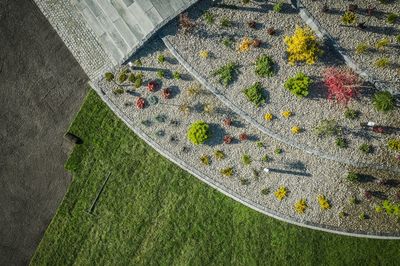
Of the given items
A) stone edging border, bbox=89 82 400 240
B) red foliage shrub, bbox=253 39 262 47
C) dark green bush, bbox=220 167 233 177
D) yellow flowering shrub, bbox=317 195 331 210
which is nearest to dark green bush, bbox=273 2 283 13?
red foliage shrub, bbox=253 39 262 47

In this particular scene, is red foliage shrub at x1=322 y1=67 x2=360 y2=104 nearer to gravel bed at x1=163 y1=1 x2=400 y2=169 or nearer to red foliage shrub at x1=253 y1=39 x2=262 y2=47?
gravel bed at x1=163 y1=1 x2=400 y2=169

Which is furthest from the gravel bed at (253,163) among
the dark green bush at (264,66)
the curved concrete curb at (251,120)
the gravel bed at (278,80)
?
the dark green bush at (264,66)

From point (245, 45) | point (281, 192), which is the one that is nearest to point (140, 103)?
point (245, 45)

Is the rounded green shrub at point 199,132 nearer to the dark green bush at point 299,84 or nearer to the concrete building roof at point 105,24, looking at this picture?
the dark green bush at point 299,84

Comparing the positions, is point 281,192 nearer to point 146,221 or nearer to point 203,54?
point 146,221

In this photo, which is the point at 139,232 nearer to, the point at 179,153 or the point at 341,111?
the point at 179,153

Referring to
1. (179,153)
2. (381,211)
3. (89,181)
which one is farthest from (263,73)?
(89,181)
